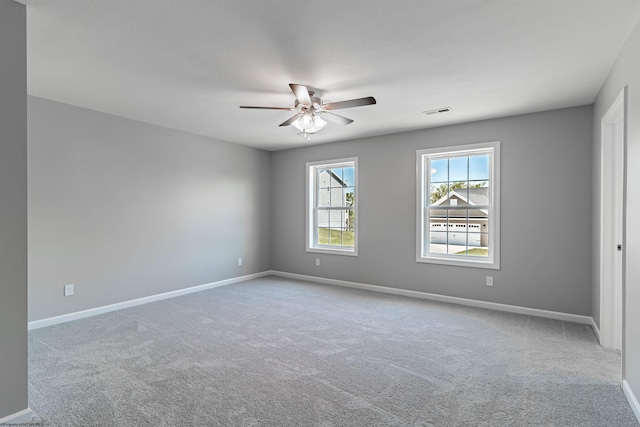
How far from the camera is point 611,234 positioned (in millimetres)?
3205

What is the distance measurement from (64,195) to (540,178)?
562 cm

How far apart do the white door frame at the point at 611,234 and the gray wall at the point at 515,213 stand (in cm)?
74

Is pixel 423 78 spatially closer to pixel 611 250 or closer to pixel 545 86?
pixel 545 86

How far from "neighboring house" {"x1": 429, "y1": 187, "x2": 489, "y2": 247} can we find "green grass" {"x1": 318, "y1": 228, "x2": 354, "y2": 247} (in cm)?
145

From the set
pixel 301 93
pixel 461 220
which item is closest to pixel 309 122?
pixel 301 93

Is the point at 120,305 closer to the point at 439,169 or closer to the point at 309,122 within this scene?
the point at 309,122

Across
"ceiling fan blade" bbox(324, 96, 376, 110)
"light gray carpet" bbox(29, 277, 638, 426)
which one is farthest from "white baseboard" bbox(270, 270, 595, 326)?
"ceiling fan blade" bbox(324, 96, 376, 110)

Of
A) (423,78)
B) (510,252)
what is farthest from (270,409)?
(510,252)

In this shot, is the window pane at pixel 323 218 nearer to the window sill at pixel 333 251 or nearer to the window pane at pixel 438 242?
the window sill at pixel 333 251

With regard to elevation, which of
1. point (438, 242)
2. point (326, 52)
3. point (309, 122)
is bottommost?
point (438, 242)
